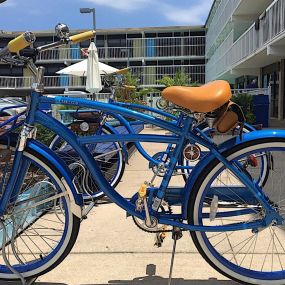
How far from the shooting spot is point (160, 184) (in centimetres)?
298

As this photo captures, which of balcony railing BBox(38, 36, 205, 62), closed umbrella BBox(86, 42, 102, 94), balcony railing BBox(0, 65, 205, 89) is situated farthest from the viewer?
balcony railing BBox(38, 36, 205, 62)

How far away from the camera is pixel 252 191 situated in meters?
2.84

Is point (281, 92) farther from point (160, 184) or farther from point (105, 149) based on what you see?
point (160, 184)

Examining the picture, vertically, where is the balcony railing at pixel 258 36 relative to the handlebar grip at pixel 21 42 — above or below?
above

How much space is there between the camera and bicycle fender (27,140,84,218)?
9.31 feet

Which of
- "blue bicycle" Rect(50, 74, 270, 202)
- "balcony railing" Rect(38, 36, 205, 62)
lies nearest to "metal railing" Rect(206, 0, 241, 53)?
"balcony railing" Rect(38, 36, 205, 62)

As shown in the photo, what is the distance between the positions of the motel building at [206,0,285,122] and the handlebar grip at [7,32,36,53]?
14608mm

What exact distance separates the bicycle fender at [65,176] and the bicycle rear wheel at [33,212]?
0.07 ft

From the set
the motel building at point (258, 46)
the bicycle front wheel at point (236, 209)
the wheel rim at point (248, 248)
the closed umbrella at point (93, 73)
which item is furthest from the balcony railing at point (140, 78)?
the bicycle front wheel at point (236, 209)

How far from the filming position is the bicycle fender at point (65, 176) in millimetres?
2838

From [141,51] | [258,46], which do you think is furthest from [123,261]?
[141,51]

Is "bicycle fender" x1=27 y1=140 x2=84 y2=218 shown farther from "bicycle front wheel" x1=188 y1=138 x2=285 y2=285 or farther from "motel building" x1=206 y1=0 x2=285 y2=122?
"motel building" x1=206 y1=0 x2=285 y2=122

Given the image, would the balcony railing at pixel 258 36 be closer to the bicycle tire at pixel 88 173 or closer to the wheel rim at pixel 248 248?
the bicycle tire at pixel 88 173

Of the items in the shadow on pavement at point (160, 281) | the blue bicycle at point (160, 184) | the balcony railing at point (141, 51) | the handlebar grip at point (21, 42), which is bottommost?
the shadow on pavement at point (160, 281)
